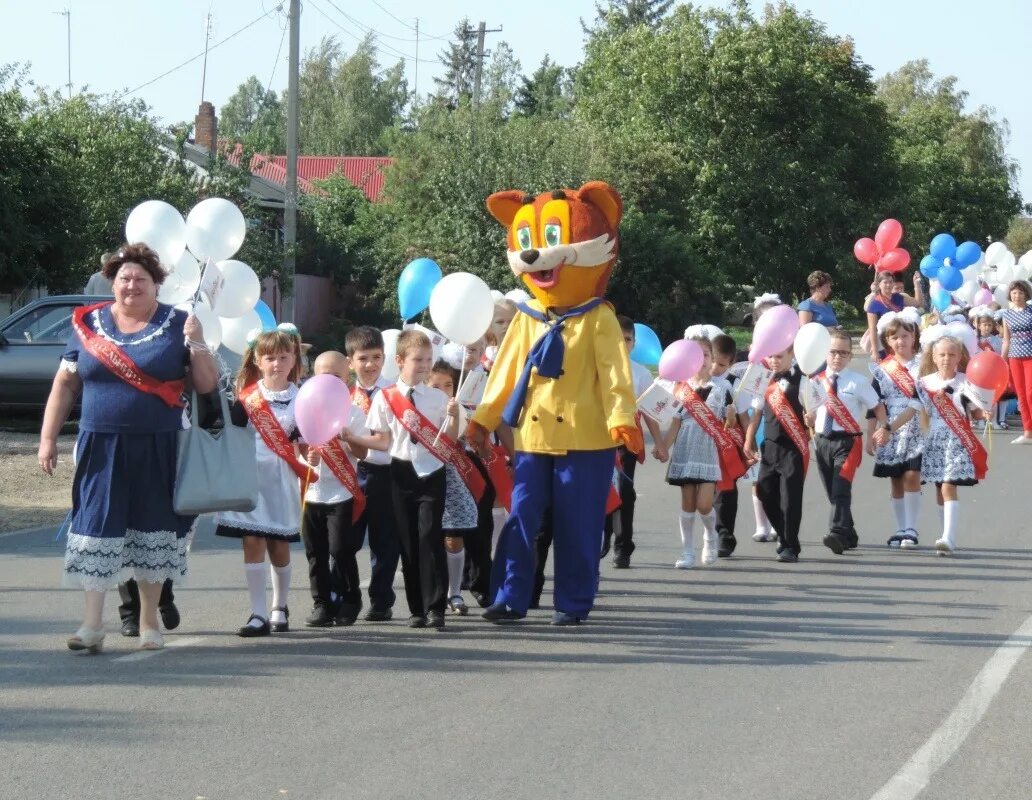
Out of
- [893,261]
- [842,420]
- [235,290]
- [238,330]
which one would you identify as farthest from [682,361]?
[893,261]

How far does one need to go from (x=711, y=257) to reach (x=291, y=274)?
79.1 feet

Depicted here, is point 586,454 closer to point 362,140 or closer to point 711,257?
point 711,257

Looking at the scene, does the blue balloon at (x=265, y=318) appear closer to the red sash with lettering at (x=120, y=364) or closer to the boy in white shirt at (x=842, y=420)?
the red sash with lettering at (x=120, y=364)

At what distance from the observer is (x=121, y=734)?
19.0 feet

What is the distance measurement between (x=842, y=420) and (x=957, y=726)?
205 inches

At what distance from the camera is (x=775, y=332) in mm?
10594

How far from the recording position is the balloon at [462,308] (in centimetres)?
824

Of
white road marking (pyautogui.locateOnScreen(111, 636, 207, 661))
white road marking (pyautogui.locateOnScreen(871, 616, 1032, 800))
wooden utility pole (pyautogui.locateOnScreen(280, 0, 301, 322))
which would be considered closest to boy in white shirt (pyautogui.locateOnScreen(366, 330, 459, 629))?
white road marking (pyautogui.locateOnScreen(111, 636, 207, 661))

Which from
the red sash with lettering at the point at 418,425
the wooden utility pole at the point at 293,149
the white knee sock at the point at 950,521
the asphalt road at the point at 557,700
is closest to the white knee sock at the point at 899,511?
the white knee sock at the point at 950,521

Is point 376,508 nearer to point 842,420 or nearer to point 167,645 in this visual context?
point 167,645

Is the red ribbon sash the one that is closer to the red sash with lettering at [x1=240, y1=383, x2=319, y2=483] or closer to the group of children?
the group of children

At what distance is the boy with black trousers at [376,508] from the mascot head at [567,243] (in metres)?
0.92

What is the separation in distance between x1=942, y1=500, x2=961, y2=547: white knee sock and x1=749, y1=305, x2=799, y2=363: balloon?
1736 mm

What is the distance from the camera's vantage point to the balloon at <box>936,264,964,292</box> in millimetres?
24547
